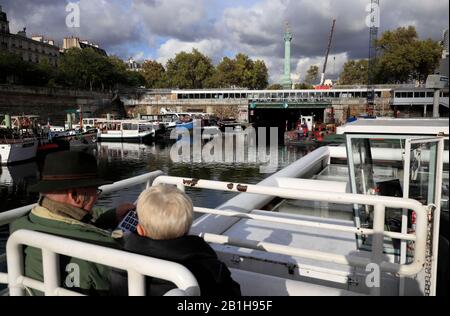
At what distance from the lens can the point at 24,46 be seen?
88062 millimetres

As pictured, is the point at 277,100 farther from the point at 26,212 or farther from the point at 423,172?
the point at 26,212

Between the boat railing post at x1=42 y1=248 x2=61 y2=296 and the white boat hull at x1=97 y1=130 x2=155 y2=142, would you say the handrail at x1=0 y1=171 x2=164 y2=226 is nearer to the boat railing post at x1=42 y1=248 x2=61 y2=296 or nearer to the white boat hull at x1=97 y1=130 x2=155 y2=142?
the boat railing post at x1=42 y1=248 x2=61 y2=296

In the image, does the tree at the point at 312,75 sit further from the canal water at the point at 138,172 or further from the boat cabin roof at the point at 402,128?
the boat cabin roof at the point at 402,128

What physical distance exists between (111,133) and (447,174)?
154 ft

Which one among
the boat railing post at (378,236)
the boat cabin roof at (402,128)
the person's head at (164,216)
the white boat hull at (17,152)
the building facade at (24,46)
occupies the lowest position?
the white boat hull at (17,152)

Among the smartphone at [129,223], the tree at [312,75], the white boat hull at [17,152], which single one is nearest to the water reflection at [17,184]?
the white boat hull at [17,152]

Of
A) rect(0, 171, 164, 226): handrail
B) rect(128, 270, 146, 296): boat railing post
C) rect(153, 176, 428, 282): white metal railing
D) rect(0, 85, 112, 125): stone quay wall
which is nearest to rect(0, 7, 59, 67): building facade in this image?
rect(0, 85, 112, 125): stone quay wall

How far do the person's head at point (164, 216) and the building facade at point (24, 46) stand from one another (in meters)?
84.2

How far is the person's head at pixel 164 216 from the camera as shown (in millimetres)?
2020

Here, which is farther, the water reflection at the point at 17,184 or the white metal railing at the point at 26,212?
the water reflection at the point at 17,184

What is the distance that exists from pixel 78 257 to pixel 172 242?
45 centimetres

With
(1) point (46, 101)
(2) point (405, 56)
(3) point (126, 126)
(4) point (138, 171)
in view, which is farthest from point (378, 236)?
(2) point (405, 56)

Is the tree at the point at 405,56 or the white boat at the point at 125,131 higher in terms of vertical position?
the tree at the point at 405,56
